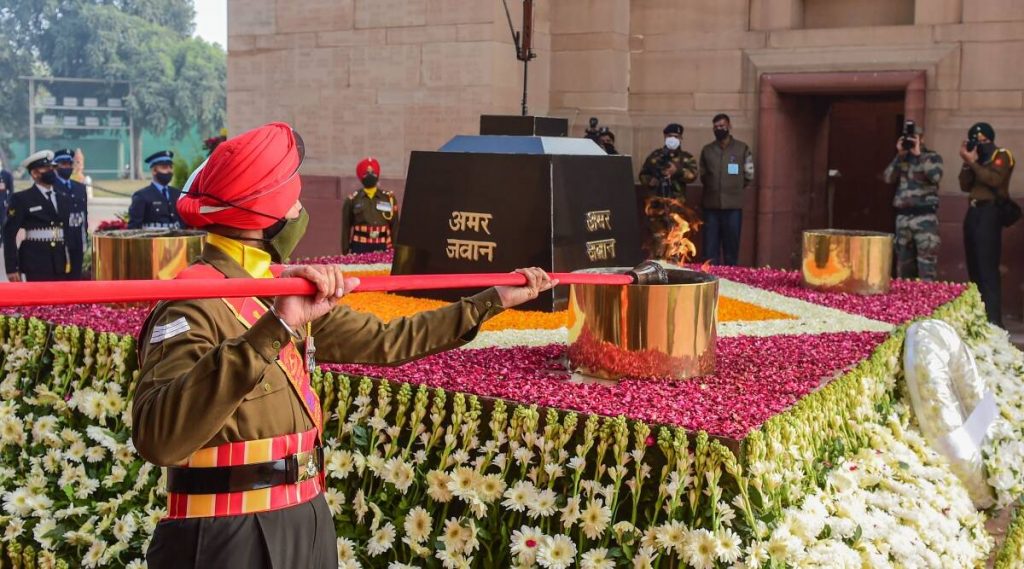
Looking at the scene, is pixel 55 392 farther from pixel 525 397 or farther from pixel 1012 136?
pixel 1012 136

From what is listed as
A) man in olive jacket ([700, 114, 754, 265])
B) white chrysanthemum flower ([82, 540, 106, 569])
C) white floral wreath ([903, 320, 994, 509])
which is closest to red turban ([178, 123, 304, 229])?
white chrysanthemum flower ([82, 540, 106, 569])

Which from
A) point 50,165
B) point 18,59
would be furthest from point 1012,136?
point 18,59

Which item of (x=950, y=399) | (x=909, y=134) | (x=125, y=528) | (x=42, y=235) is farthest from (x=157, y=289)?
(x=909, y=134)

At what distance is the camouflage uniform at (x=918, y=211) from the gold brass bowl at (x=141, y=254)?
24.2 feet

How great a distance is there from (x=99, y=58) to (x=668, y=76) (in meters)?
41.3

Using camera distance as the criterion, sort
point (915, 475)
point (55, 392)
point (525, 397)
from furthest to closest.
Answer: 1. point (55, 392)
2. point (915, 475)
3. point (525, 397)

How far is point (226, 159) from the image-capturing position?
98.3 inches

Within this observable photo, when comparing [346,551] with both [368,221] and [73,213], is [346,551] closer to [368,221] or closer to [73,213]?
[368,221]

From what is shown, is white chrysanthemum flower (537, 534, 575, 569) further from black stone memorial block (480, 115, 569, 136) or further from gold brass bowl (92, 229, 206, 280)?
black stone memorial block (480, 115, 569, 136)

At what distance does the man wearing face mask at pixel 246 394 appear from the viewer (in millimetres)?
2285

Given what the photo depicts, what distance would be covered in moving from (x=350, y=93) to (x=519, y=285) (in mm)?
Answer: 10092

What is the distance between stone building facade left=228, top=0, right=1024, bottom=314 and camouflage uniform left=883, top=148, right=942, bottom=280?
52 centimetres

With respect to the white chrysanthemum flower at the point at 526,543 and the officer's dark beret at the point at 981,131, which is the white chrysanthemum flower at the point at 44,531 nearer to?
the white chrysanthemum flower at the point at 526,543

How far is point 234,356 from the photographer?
2.21m
